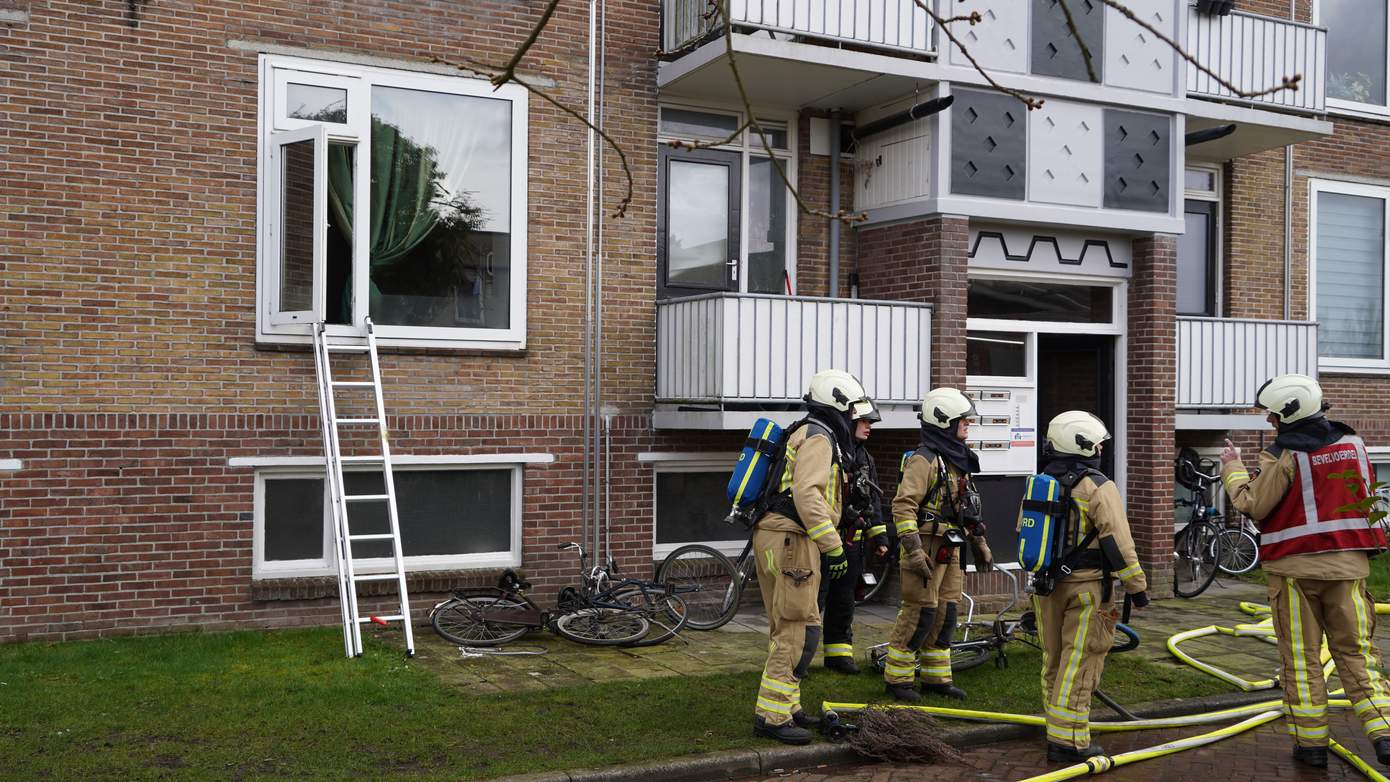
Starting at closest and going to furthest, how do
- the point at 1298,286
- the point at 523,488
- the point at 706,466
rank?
the point at 523,488, the point at 706,466, the point at 1298,286

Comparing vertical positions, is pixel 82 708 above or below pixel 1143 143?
below

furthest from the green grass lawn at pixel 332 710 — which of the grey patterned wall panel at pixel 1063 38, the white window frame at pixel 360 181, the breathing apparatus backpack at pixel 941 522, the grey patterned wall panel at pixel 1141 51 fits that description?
the grey patterned wall panel at pixel 1141 51

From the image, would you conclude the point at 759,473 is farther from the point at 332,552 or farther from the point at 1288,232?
the point at 1288,232

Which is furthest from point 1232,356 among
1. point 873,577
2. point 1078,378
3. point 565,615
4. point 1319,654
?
point 565,615

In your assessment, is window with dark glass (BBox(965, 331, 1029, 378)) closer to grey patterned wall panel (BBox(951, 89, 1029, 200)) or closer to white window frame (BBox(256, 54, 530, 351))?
grey patterned wall panel (BBox(951, 89, 1029, 200))

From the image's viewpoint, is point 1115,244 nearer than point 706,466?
No

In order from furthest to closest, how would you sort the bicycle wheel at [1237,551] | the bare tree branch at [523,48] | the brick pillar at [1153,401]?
the bicycle wheel at [1237,551], the brick pillar at [1153,401], the bare tree branch at [523,48]

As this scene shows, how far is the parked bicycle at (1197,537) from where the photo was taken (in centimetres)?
1322

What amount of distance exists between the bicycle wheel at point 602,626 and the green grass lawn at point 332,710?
118 centimetres

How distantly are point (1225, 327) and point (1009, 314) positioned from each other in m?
2.62

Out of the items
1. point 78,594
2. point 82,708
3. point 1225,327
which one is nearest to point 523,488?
point 78,594

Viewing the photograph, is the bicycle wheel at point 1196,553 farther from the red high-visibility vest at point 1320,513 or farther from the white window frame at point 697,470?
the red high-visibility vest at point 1320,513

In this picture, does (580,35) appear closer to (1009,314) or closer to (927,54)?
(927,54)

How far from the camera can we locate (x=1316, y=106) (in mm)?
13812
